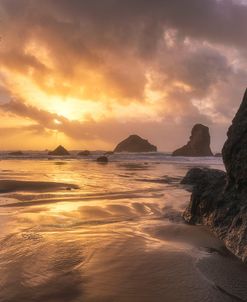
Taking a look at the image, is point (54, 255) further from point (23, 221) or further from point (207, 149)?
point (207, 149)

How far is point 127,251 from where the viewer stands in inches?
201

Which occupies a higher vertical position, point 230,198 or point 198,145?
point 198,145

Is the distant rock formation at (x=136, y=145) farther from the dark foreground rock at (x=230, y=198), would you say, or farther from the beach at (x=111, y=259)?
the beach at (x=111, y=259)

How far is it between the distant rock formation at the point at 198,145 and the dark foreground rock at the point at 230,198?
7951 cm

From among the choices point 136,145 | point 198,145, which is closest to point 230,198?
point 198,145

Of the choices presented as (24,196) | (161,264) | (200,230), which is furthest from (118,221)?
(24,196)

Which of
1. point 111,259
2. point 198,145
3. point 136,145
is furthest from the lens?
point 136,145

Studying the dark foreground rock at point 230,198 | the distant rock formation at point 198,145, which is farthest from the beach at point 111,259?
the distant rock formation at point 198,145

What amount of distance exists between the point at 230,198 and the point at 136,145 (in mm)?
104108

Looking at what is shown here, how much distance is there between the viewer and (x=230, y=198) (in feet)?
21.8

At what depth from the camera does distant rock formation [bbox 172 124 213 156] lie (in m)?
88.2

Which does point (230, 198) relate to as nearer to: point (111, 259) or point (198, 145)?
point (111, 259)

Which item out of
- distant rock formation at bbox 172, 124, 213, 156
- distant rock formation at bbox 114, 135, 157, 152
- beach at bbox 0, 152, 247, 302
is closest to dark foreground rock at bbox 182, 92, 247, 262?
beach at bbox 0, 152, 247, 302

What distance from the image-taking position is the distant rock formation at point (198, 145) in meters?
88.2
